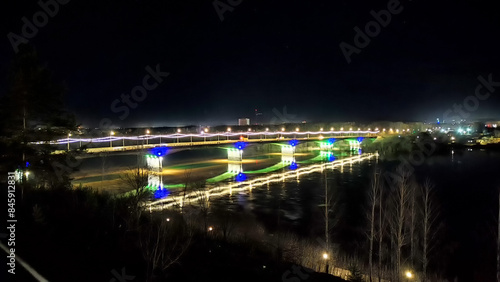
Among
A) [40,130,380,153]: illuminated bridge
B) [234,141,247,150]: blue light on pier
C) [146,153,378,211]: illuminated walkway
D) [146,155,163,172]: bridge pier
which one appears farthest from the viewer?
[234,141,247,150]: blue light on pier

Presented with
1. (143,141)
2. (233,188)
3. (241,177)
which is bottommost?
(233,188)

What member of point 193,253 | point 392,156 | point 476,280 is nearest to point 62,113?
point 193,253

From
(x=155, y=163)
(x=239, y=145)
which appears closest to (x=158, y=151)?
(x=155, y=163)

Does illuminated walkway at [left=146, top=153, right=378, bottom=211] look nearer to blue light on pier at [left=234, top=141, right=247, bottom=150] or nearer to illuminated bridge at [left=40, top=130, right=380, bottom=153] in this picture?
illuminated bridge at [left=40, top=130, right=380, bottom=153]

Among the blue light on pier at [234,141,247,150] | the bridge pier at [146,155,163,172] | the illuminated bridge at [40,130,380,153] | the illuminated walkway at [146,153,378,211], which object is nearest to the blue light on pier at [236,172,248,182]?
the illuminated walkway at [146,153,378,211]

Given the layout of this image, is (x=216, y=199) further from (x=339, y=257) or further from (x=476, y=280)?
(x=476, y=280)

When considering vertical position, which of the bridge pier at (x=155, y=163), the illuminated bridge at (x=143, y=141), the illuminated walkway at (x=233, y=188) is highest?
the illuminated bridge at (x=143, y=141)

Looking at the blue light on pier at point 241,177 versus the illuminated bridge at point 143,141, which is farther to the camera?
the blue light on pier at point 241,177

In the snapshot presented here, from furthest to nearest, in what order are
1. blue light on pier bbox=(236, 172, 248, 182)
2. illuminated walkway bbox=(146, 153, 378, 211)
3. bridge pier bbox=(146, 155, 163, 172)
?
bridge pier bbox=(146, 155, 163, 172) → blue light on pier bbox=(236, 172, 248, 182) → illuminated walkway bbox=(146, 153, 378, 211)

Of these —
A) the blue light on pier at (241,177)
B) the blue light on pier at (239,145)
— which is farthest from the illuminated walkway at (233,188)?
the blue light on pier at (239,145)

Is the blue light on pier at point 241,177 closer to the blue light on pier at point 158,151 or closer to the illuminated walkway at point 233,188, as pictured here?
the illuminated walkway at point 233,188

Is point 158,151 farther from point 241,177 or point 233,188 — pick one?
point 233,188
